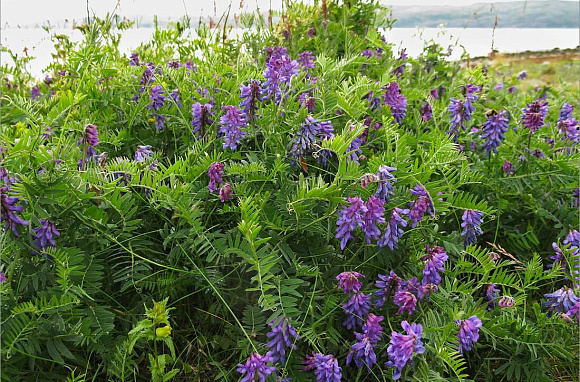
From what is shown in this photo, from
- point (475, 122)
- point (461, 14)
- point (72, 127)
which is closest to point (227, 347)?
point (72, 127)

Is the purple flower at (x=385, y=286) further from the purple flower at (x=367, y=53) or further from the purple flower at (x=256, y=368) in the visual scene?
the purple flower at (x=367, y=53)

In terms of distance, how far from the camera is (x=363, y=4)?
3637 mm

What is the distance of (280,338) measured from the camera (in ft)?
5.33

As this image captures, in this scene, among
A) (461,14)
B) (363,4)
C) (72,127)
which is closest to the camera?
(72,127)

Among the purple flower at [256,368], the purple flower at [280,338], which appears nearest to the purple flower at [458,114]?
the purple flower at [280,338]

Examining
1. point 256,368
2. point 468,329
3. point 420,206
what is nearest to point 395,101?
point 420,206

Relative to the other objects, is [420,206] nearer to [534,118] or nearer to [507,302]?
[507,302]

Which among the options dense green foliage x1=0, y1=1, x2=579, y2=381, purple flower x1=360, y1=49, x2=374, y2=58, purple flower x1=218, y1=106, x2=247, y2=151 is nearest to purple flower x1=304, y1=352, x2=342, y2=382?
dense green foliage x1=0, y1=1, x2=579, y2=381

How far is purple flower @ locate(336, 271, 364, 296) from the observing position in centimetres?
167

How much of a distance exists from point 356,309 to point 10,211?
3.28ft

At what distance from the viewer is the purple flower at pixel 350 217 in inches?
64.3

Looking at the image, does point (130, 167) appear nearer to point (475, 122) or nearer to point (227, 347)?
point (227, 347)

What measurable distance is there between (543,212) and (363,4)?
187cm

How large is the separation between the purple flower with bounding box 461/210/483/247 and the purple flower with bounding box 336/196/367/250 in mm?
493
